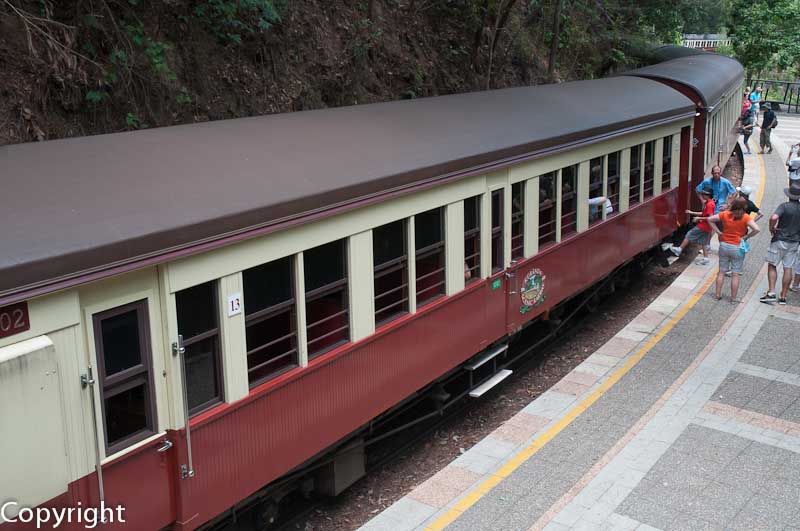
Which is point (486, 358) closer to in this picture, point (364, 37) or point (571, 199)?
point (571, 199)

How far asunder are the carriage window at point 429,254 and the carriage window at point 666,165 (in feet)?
21.3

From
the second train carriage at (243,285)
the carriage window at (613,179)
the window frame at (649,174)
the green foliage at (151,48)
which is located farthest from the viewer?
the window frame at (649,174)

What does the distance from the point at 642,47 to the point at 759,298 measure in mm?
16130

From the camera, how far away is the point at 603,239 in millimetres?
10836

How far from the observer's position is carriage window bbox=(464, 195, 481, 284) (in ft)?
26.1

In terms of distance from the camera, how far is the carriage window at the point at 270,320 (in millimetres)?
5547

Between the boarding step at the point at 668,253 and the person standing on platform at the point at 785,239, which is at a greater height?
the person standing on platform at the point at 785,239

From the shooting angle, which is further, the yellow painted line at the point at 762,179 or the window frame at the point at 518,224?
the yellow painted line at the point at 762,179

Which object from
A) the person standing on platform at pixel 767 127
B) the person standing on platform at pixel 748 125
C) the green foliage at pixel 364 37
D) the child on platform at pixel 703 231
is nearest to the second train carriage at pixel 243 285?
the child on platform at pixel 703 231

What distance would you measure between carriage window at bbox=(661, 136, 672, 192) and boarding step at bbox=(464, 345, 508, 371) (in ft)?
17.7

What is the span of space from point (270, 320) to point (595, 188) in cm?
577

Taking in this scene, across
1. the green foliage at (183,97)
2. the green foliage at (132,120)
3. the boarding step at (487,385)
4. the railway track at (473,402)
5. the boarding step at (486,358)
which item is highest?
the green foliage at (183,97)

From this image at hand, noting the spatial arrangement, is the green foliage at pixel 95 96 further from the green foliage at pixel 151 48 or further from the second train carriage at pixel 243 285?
the second train carriage at pixel 243 285

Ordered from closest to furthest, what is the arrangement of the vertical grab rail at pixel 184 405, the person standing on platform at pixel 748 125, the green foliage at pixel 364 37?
the vertical grab rail at pixel 184 405 < the green foliage at pixel 364 37 < the person standing on platform at pixel 748 125
